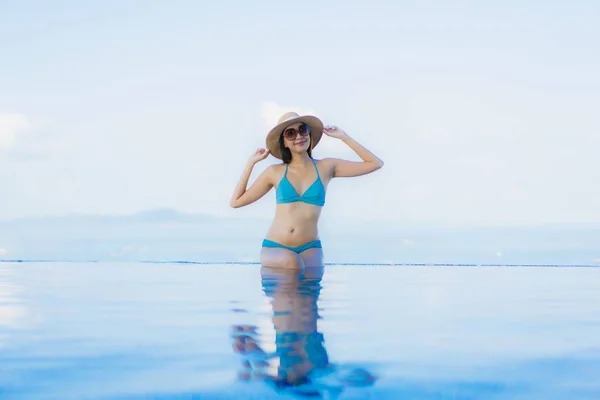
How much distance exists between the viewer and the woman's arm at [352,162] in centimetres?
614

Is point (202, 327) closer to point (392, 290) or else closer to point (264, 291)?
point (264, 291)

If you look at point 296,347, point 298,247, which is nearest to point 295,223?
point 298,247

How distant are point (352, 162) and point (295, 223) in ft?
2.50

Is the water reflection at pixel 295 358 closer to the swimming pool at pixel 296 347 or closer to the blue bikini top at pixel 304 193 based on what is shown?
the swimming pool at pixel 296 347

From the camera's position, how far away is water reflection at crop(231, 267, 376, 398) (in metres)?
1.70

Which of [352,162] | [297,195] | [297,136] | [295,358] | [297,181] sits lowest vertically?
[295,358]

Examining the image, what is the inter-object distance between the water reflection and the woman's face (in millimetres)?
2703

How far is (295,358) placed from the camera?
2.02m

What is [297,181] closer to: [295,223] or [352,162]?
[295,223]

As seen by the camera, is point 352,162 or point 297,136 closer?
point 297,136

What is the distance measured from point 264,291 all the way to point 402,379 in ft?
9.36

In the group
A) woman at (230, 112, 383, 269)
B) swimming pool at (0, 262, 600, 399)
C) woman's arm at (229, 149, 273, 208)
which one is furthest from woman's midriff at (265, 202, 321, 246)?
swimming pool at (0, 262, 600, 399)

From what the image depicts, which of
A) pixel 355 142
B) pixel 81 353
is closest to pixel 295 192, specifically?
pixel 355 142

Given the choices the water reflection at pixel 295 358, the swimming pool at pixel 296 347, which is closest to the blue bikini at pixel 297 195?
the swimming pool at pixel 296 347
